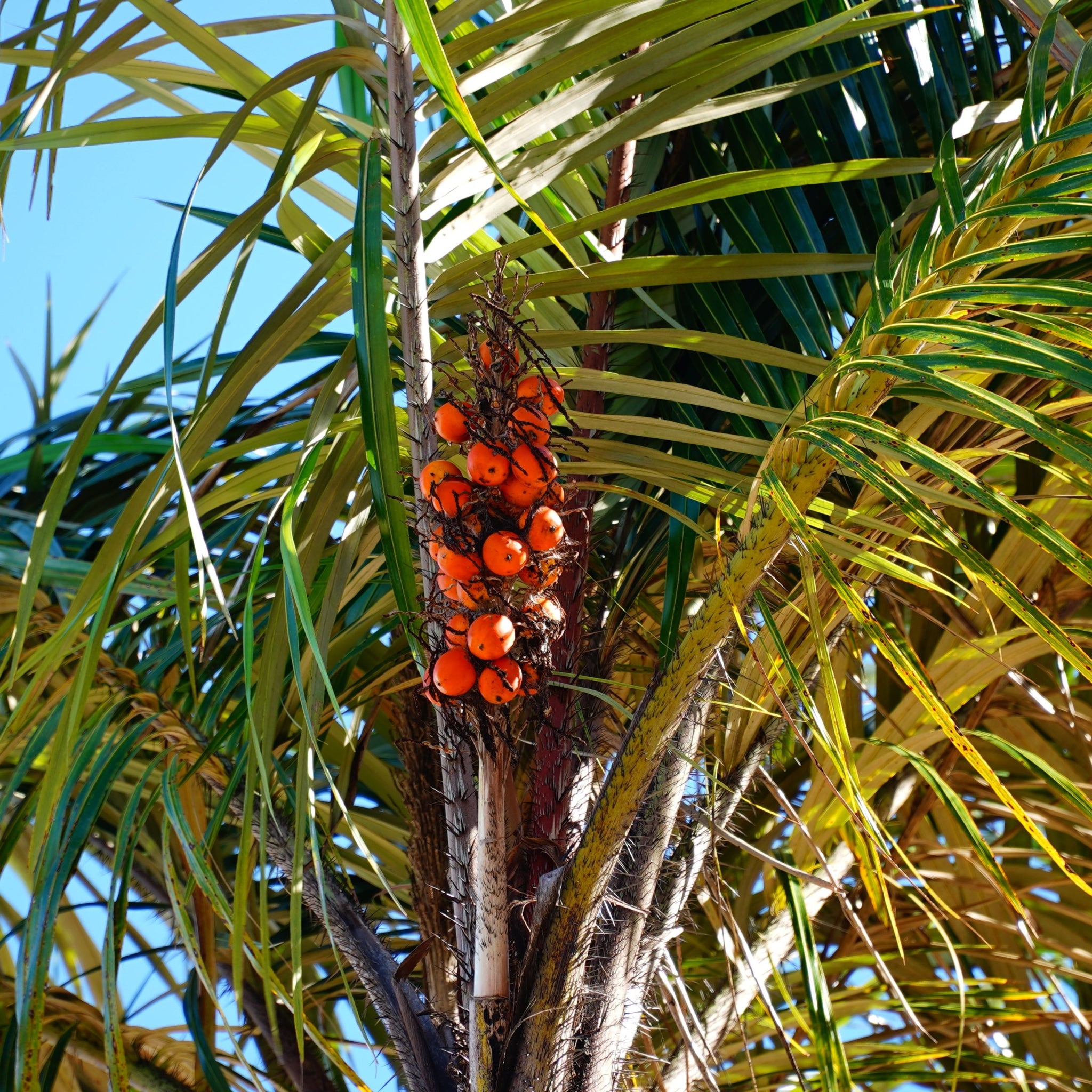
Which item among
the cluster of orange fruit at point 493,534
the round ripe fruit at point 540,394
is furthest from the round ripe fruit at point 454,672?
the round ripe fruit at point 540,394

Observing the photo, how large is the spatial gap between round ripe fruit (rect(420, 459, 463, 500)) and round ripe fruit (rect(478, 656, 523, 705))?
0.07 meters

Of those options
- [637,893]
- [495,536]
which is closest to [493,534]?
[495,536]

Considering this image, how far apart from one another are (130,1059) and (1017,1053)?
3.66 ft

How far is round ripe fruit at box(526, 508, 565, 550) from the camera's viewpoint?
1.44 feet

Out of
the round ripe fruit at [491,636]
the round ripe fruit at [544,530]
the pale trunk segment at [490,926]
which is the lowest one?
the pale trunk segment at [490,926]

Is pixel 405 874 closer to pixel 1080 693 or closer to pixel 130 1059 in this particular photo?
pixel 130 1059

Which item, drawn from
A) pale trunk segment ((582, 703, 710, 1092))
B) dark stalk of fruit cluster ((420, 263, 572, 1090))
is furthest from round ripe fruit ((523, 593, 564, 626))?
pale trunk segment ((582, 703, 710, 1092))

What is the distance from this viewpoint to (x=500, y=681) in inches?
17.4

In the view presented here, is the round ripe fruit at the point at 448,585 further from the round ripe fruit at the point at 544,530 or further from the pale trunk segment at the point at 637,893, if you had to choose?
the pale trunk segment at the point at 637,893

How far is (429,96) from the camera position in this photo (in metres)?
0.53

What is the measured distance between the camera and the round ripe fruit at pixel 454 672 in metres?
0.44

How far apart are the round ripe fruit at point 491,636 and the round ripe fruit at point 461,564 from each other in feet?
0.06

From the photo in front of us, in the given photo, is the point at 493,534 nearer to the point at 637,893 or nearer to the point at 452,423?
the point at 452,423

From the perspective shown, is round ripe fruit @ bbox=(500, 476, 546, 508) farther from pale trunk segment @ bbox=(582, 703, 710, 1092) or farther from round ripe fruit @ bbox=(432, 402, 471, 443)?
pale trunk segment @ bbox=(582, 703, 710, 1092)
